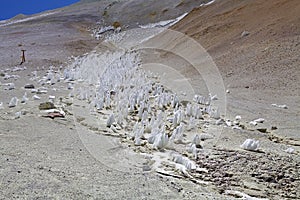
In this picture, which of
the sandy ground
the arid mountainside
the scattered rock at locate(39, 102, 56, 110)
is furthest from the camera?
the arid mountainside

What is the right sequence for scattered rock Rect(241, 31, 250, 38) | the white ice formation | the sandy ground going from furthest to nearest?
scattered rock Rect(241, 31, 250, 38)
the white ice formation
the sandy ground

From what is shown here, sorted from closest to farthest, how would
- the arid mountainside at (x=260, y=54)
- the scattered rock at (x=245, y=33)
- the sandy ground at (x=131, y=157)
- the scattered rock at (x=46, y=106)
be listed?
the sandy ground at (x=131, y=157) < the scattered rock at (x=46, y=106) < the arid mountainside at (x=260, y=54) < the scattered rock at (x=245, y=33)

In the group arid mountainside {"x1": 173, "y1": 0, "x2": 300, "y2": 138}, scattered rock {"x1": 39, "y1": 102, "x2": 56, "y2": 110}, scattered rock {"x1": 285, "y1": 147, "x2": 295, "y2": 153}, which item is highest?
arid mountainside {"x1": 173, "y1": 0, "x2": 300, "y2": 138}

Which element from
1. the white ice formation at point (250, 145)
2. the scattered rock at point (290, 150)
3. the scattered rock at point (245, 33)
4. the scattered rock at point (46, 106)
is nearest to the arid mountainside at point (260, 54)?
the scattered rock at point (245, 33)

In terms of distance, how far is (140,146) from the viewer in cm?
342

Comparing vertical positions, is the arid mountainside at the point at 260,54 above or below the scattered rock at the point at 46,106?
above

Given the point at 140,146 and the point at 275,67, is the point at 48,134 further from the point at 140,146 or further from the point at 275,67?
the point at 275,67

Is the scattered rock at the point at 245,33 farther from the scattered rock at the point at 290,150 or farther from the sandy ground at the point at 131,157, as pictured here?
the scattered rock at the point at 290,150

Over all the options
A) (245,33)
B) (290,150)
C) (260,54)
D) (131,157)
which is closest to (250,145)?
(290,150)

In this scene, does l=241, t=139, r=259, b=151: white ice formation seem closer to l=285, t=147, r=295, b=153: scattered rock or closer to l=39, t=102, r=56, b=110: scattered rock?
l=285, t=147, r=295, b=153: scattered rock

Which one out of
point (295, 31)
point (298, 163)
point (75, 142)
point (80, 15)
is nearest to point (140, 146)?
point (75, 142)

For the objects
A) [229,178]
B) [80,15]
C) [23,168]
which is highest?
[80,15]

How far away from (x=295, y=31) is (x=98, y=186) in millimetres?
10248

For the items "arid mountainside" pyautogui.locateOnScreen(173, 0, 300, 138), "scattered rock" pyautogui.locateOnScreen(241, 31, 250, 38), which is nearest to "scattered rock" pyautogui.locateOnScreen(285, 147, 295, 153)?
"arid mountainside" pyautogui.locateOnScreen(173, 0, 300, 138)
